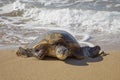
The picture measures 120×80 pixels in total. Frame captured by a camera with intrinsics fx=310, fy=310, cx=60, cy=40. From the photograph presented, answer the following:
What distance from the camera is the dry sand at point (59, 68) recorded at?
510cm

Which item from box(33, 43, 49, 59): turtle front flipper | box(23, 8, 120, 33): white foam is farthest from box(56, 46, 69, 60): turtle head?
box(23, 8, 120, 33): white foam

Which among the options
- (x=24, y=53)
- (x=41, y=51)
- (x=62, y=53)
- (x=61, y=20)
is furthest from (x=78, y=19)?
(x=62, y=53)

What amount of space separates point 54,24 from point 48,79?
6.71m

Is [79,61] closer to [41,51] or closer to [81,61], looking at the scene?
[81,61]

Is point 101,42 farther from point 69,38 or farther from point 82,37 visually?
point 69,38

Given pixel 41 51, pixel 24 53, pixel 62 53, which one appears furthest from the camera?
pixel 24 53

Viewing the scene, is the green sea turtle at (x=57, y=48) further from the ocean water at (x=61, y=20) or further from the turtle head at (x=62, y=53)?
the ocean water at (x=61, y=20)

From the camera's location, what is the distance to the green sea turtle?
5.93 metres

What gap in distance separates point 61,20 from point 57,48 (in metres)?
6.11

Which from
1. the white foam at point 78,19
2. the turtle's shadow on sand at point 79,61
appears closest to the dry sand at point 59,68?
the turtle's shadow on sand at point 79,61

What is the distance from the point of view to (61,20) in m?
12.0

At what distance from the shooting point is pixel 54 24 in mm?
11609

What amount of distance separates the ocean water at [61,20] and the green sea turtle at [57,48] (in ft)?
5.46

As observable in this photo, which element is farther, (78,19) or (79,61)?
(78,19)
